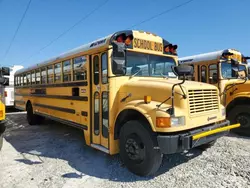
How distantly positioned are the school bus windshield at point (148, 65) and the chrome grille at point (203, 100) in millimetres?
996

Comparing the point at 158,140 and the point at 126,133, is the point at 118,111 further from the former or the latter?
the point at 158,140

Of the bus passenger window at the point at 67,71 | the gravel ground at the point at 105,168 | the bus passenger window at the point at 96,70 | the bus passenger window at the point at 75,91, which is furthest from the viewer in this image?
the bus passenger window at the point at 67,71

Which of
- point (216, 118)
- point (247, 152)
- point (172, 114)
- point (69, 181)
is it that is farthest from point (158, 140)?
point (247, 152)

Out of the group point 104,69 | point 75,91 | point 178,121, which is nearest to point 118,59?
point 104,69

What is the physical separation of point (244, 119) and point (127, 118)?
140 inches

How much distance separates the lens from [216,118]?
336 cm

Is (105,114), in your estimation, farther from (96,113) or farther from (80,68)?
(80,68)

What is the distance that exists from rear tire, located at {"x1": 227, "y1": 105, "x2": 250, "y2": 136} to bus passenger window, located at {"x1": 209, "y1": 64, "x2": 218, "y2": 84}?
102 cm

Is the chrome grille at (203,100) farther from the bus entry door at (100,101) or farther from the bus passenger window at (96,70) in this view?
the bus passenger window at (96,70)

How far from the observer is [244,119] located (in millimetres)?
5219

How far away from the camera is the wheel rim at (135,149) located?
9.94ft

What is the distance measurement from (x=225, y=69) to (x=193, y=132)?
3.91m

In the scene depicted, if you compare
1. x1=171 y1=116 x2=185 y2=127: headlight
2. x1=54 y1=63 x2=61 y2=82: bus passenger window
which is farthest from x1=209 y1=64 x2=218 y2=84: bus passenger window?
x1=54 y1=63 x2=61 y2=82: bus passenger window

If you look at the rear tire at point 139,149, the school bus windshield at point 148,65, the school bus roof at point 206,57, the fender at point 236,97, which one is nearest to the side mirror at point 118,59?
the school bus windshield at point 148,65
